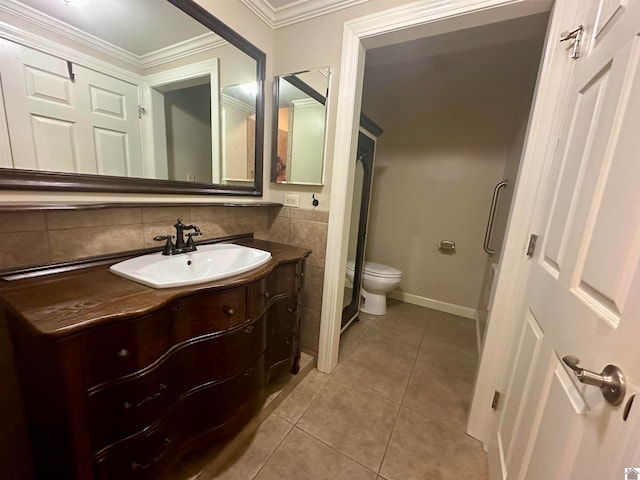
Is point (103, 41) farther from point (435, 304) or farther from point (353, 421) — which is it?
point (435, 304)

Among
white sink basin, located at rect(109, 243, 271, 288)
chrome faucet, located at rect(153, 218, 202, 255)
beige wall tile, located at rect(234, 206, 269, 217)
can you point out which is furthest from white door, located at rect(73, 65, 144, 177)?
beige wall tile, located at rect(234, 206, 269, 217)

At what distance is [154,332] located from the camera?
0.75m

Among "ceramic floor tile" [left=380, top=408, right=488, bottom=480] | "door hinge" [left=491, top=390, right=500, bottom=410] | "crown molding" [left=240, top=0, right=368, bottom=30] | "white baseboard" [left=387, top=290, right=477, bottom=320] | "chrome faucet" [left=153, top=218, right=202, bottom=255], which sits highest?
"crown molding" [left=240, top=0, right=368, bottom=30]

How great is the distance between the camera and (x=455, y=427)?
135 cm

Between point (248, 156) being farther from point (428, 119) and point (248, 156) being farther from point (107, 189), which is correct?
point (428, 119)

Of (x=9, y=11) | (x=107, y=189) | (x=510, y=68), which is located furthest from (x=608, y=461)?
(x=510, y=68)

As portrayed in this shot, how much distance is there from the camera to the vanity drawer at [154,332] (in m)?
0.65

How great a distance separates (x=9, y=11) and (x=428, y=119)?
274cm

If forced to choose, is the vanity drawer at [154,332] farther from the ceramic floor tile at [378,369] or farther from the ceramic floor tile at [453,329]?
the ceramic floor tile at [453,329]

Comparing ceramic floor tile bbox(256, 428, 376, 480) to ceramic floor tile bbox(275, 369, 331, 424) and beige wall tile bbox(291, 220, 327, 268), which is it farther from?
beige wall tile bbox(291, 220, 327, 268)

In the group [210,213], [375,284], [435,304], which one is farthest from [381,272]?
[210,213]

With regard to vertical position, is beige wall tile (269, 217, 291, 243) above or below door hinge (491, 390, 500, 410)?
above

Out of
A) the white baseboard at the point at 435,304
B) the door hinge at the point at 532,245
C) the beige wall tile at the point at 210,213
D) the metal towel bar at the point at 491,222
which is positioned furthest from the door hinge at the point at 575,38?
the white baseboard at the point at 435,304

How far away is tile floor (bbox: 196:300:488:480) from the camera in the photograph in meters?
1.12
